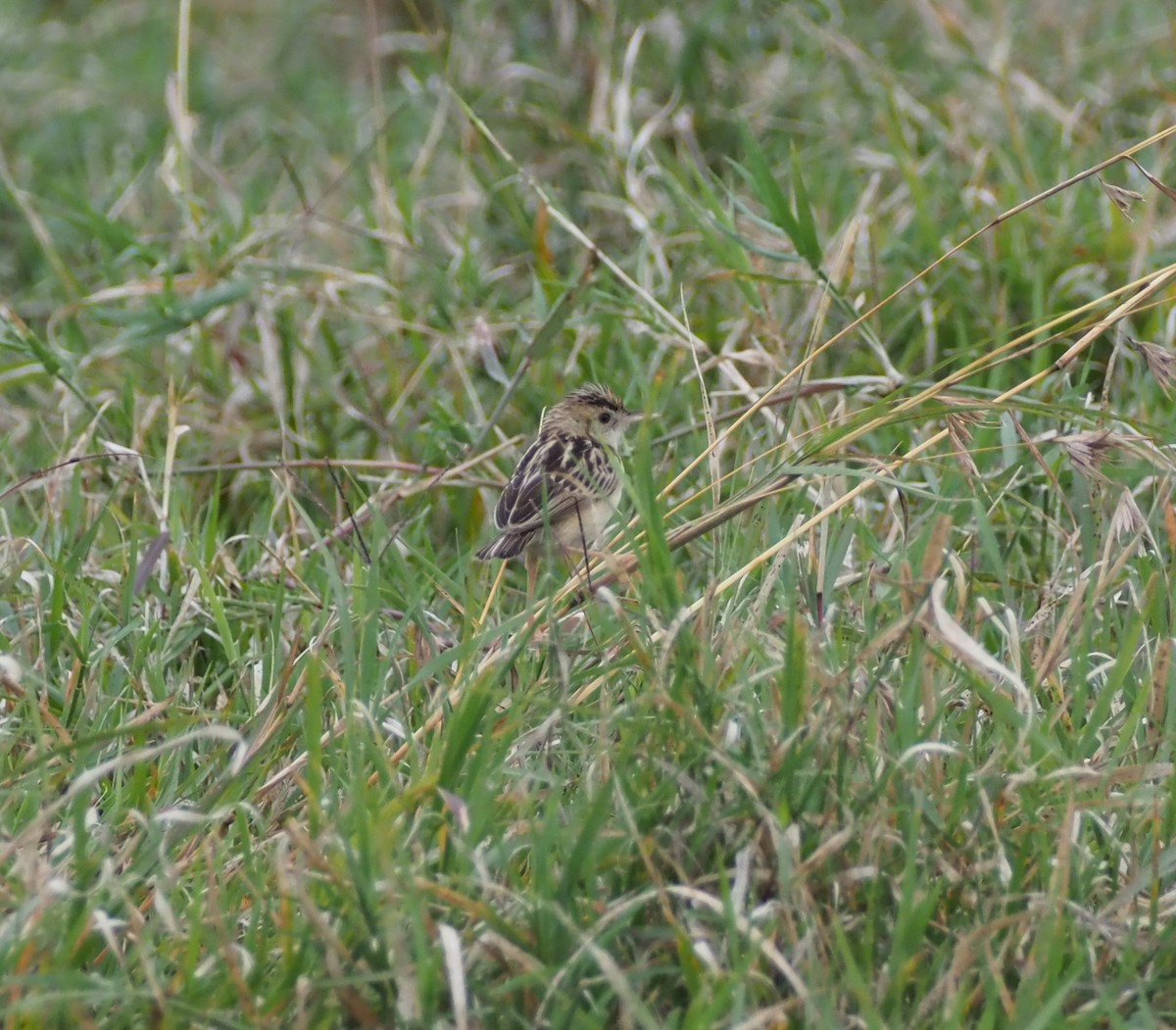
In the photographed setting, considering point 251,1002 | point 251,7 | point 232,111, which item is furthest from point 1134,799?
point 251,7

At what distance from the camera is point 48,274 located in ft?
23.3

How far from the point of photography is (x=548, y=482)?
4914mm

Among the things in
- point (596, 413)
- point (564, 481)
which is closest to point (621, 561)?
point (564, 481)

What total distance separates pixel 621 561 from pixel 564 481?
115cm

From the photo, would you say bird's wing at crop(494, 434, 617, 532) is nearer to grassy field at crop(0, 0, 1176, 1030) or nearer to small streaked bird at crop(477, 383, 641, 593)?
small streaked bird at crop(477, 383, 641, 593)

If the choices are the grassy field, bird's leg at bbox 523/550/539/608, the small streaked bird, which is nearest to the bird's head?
the small streaked bird

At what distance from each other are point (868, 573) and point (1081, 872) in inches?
34.3

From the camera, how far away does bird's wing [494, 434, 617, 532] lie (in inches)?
185

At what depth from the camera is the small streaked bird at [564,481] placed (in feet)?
15.3

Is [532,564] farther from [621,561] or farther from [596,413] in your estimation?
[621,561]

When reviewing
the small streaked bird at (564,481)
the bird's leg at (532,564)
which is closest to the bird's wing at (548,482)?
the small streaked bird at (564,481)

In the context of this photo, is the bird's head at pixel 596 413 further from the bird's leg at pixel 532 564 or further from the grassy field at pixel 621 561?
the bird's leg at pixel 532 564

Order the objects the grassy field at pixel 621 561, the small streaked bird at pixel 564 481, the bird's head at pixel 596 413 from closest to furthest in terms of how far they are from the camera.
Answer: the grassy field at pixel 621 561 < the small streaked bird at pixel 564 481 < the bird's head at pixel 596 413

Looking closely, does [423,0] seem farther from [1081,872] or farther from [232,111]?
[1081,872]
